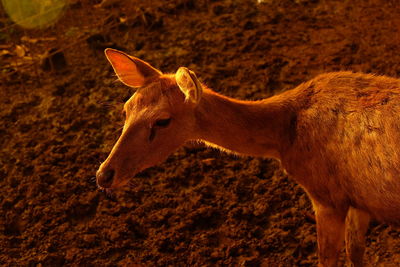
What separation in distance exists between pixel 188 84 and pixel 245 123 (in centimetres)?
72

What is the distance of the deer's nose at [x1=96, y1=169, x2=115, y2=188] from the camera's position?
3412 millimetres

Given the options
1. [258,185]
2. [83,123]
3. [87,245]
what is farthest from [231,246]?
[83,123]

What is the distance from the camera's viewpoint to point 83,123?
598 centimetres

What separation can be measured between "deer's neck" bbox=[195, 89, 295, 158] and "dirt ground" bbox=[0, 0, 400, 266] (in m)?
1.11

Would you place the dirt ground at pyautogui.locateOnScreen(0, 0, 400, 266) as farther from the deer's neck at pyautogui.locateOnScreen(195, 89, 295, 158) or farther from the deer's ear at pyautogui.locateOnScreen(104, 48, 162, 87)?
the deer's ear at pyautogui.locateOnScreen(104, 48, 162, 87)

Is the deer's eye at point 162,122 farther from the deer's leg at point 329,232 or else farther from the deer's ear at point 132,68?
the deer's leg at point 329,232

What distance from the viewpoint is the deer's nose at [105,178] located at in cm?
341

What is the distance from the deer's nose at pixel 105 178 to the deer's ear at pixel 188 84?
774mm

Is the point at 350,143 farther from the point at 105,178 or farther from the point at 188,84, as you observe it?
the point at 105,178

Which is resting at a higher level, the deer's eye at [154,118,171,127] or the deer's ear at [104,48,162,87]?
the deer's ear at [104,48,162,87]

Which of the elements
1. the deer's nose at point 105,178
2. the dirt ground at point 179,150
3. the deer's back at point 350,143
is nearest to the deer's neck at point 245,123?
the deer's back at point 350,143

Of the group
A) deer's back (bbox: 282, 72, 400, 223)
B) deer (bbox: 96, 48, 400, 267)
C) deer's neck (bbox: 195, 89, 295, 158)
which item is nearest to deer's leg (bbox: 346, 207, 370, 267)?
deer (bbox: 96, 48, 400, 267)

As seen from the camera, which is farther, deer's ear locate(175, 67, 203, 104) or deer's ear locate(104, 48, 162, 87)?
deer's ear locate(104, 48, 162, 87)

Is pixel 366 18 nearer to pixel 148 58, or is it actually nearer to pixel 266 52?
pixel 266 52
